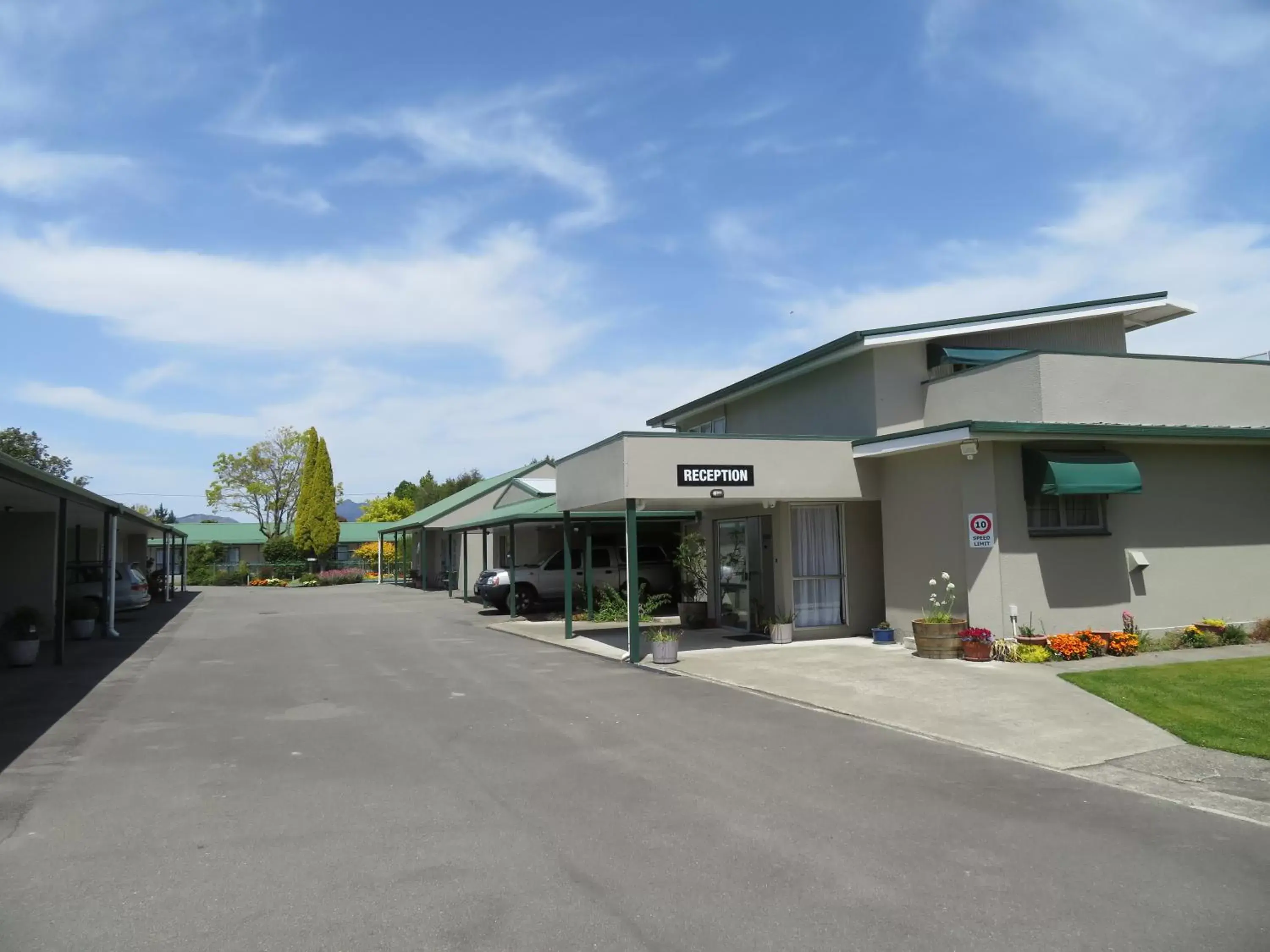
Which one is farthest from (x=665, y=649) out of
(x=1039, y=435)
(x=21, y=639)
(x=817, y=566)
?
(x=21, y=639)

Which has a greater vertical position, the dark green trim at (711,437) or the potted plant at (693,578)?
the dark green trim at (711,437)

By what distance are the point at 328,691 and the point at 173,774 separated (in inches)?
171

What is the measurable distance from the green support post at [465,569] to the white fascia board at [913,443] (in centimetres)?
1855

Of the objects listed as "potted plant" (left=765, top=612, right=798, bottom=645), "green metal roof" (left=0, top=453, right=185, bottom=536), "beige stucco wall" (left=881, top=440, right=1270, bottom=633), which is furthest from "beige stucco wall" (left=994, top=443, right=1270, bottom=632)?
"green metal roof" (left=0, top=453, right=185, bottom=536)

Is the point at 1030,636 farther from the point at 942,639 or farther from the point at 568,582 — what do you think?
the point at 568,582

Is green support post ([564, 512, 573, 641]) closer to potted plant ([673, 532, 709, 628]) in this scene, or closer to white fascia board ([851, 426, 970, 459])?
potted plant ([673, 532, 709, 628])

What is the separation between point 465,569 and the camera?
32.5m

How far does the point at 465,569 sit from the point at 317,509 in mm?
24492

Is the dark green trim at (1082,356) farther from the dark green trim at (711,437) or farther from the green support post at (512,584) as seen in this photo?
the green support post at (512,584)

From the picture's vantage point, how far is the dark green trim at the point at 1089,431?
12.9 metres

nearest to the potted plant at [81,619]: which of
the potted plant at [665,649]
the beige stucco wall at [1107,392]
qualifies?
the potted plant at [665,649]

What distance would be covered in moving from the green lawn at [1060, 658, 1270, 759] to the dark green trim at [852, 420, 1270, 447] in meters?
3.53

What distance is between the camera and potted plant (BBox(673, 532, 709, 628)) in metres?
19.2

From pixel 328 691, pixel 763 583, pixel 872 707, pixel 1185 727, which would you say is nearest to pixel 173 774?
pixel 328 691
